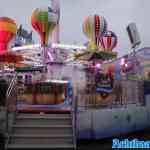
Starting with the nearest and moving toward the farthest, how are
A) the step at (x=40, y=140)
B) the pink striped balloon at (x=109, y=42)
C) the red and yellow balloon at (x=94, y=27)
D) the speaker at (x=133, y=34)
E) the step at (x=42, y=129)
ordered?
the step at (x=40, y=140)
the step at (x=42, y=129)
the red and yellow balloon at (x=94, y=27)
the pink striped balloon at (x=109, y=42)
the speaker at (x=133, y=34)

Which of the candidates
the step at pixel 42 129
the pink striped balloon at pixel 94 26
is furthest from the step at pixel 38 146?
the pink striped balloon at pixel 94 26

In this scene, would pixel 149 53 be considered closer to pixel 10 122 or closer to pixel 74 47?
pixel 74 47

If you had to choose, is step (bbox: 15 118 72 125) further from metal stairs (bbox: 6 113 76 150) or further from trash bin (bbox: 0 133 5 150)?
trash bin (bbox: 0 133 5 150)

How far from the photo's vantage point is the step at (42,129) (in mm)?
10516

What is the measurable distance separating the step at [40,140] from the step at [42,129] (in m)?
0.28

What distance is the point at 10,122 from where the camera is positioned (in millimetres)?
10648

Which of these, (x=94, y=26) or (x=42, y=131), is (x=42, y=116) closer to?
(x=42, y=131)

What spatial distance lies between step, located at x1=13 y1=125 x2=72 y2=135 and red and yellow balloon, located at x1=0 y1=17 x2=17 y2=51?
9645 millimetres

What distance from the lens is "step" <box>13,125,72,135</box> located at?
10.5m

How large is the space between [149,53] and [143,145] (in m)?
19.9

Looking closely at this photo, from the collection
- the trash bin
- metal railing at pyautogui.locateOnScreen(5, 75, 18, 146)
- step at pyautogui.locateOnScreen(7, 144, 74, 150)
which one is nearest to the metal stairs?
step at pyautogui.locateOnScreen(7, 144, 74, 150)

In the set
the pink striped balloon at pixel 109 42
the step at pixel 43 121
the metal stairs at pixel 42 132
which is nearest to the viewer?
the metal stairs at pixel 42 132

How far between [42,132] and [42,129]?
137mm

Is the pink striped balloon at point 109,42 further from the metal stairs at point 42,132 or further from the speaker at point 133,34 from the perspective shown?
the metal stairs at point 42,132
